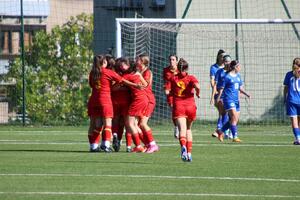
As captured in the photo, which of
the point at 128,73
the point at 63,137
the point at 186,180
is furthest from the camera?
the point at 63,137

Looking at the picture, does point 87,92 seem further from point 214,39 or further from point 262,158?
point 262,158

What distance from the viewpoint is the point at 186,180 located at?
15.4 m

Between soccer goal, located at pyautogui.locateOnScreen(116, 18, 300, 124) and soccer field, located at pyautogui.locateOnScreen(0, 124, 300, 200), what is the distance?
11.2 metres

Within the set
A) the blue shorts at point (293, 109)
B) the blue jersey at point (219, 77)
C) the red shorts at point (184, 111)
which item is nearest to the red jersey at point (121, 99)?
the red shorts at point (184, 111)

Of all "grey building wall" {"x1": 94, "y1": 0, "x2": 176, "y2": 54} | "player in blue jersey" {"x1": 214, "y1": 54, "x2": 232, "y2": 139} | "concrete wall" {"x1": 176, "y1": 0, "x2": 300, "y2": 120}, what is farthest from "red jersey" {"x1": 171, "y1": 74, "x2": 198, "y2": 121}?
"grey building wall" {"x1": 94, "y1": 0, "x2": 176, "y2": 54}

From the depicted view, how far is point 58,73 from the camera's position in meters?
51.8

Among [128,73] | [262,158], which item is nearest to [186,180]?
[262,158]

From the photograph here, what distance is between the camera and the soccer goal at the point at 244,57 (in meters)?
36.6

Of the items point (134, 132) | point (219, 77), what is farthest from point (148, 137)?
point (219, 77)

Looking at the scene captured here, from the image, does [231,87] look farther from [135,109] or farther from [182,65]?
[182,65]

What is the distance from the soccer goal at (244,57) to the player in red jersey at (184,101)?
1609 cm

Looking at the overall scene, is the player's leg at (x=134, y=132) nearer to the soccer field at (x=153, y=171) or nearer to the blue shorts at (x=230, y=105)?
the soccer field at (x=153, y=171)

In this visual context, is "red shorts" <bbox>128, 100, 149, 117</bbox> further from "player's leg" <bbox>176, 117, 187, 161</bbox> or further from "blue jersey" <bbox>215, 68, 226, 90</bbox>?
"blue jersey" <bbox>215, 68, 226, 90</bbox>

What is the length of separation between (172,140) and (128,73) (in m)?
4.68
